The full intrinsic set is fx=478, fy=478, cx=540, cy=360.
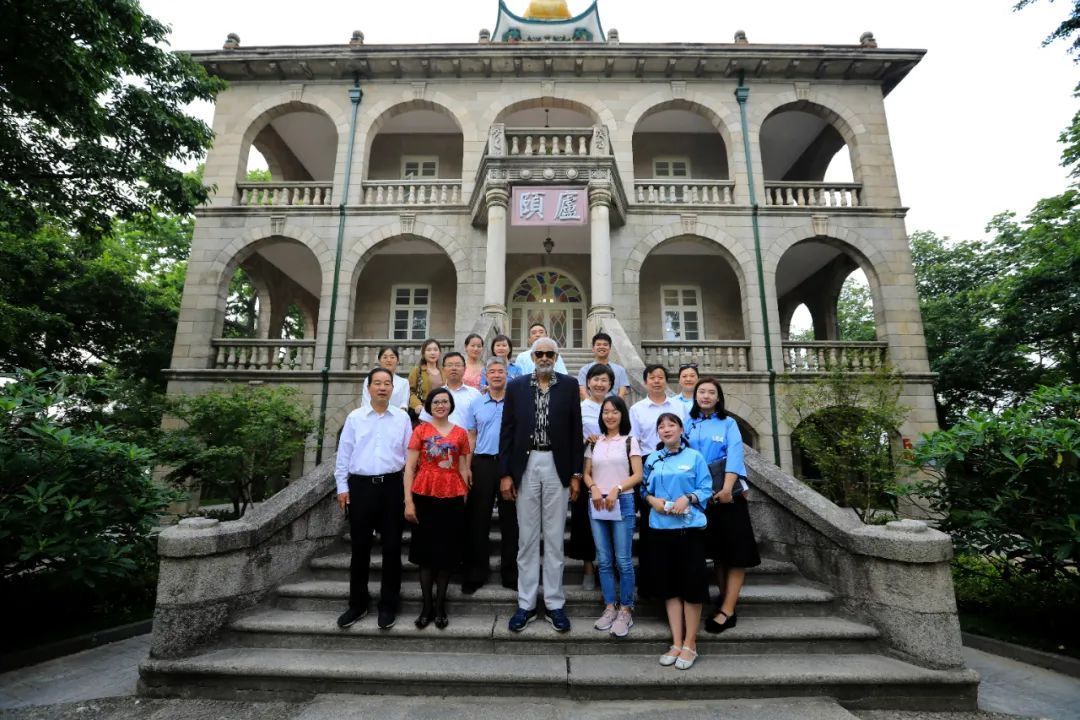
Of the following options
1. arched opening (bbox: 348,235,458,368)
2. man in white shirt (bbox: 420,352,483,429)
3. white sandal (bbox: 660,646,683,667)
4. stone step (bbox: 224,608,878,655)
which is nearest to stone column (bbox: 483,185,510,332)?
arched opening (bbox: 348,235,458,368)

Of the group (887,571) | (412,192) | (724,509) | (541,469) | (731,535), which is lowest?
(887,571)

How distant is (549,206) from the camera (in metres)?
11.2

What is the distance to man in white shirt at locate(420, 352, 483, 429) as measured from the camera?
461cm

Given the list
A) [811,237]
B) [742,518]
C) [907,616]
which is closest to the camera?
[907,616]

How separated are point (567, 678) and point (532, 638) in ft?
1.53

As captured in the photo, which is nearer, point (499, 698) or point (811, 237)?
point (499, 698)

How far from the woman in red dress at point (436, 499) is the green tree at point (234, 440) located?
19.0 ft

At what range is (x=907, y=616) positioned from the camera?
371cm

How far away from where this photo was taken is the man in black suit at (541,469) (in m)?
3.91

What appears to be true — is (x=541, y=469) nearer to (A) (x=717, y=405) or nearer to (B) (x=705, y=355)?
(A) (x=717, y=405)

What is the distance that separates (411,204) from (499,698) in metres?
12.7

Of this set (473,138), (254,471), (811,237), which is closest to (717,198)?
(811,237)

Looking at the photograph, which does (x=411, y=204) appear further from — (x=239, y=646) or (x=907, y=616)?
(x=907, y=616)

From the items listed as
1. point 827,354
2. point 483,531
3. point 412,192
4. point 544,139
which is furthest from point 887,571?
point 412,192
